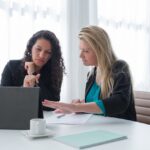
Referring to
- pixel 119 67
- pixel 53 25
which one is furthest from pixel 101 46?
pixel 53 25

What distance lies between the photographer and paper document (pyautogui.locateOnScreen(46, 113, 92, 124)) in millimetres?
1454

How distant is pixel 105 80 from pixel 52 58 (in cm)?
55

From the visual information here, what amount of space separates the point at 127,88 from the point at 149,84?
1.93 m

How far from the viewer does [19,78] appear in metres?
1.95

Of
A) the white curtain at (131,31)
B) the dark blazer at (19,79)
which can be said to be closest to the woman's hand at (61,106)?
the dark blazer at (19,79)

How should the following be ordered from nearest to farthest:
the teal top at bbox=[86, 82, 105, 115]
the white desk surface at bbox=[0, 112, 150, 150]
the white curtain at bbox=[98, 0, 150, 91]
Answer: the white desk surface at bbox=[0, 112, 150, 150]
the teal top at bbox=[86, 82, 105, 115]
the white curtain at bbox=[98, 0, 150, 91]

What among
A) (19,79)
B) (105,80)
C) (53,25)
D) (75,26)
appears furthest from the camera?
(75,26)

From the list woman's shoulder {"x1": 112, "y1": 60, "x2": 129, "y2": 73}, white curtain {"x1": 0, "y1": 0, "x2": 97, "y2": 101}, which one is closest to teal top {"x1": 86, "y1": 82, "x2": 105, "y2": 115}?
woman's shoulder {"x1": 112, "y1": 60, "x2": 129, "y2": 73}

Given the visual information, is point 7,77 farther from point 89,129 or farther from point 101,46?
point 89,129

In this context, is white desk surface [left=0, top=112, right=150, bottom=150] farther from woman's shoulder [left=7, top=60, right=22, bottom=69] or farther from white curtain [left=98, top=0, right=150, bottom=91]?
white curtain [left=98, top=0, right=150, bottom=91]

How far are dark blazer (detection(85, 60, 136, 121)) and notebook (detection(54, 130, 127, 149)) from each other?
31cm

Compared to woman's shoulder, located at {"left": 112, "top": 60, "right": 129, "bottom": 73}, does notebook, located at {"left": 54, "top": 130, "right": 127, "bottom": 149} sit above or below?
below

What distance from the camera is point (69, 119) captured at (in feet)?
4.97

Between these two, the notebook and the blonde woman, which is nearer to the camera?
the notebook
